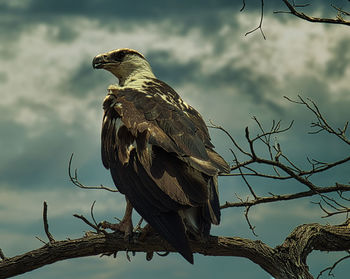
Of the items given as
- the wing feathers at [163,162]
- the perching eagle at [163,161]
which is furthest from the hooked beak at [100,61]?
the wing feathers at [163,162]

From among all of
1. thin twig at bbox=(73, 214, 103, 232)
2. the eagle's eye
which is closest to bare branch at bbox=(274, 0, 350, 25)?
the eagle's eye

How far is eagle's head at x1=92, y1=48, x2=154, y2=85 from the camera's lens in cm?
767

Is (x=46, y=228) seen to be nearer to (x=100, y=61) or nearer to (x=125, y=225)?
(x=125, y=225)

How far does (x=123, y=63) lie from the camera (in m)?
7.71

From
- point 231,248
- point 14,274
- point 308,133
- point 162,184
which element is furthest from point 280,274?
point 14,274

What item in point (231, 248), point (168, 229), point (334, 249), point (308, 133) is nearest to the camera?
point (168, 229)

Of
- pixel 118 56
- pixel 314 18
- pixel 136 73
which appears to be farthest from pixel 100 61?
pixel 314 18

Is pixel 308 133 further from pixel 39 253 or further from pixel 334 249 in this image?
pixel 39 253

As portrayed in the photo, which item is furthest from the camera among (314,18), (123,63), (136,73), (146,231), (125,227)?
(123,63)

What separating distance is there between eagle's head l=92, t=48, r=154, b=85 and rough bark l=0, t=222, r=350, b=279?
280 cm

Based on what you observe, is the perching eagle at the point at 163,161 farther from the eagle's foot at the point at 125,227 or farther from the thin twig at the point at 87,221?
the thin twig at the point at 87,221

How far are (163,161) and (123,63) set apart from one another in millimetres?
2826

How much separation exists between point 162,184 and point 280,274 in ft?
4.83

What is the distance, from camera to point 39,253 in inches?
220
